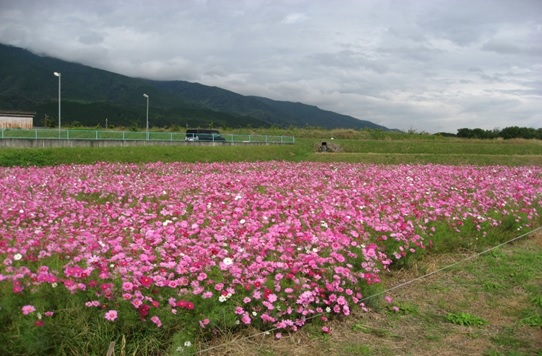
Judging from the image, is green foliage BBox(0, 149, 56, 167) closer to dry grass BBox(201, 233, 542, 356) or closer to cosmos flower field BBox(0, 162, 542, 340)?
cosmos flower field BBox(0, 162, 542, 340)

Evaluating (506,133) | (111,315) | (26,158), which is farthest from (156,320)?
(506,133)

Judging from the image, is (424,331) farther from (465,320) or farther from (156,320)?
(156,320)

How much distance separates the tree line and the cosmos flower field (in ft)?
169

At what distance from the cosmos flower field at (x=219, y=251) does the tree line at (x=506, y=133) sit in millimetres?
51406

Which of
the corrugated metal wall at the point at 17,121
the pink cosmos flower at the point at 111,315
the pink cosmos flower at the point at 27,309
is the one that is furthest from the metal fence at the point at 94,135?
the corrugated metal wall at the point at 17,121

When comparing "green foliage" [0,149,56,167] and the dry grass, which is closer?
the dry grass

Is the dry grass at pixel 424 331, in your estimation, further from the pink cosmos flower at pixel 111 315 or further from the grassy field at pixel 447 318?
the pink cosmos flower at pixel 111 315

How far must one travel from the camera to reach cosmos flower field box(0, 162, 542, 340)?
408 centimetres

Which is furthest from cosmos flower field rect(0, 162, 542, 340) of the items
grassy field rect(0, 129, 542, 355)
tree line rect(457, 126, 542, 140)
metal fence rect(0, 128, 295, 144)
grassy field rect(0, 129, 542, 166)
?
tree line rect(457, 126, 542, 140)

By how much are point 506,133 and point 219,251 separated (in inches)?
2326

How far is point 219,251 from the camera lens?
5.00 m

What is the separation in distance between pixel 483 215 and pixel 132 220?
21.8 ft

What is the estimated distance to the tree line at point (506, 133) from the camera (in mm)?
54812

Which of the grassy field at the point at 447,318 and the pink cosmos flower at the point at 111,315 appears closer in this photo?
the pink cosmos flower at the point at 111,315
